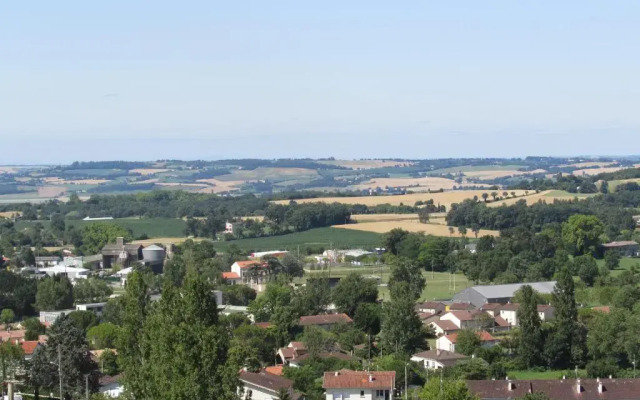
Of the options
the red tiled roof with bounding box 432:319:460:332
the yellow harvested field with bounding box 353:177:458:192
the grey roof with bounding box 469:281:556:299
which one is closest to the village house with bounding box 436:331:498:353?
the red tiled roof with bounding box 432:319:460:332

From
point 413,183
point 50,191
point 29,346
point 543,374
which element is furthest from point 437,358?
point 50,191

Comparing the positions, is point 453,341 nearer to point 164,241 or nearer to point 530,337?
point 530,337

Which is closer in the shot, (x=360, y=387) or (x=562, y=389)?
(x=562, y=389)

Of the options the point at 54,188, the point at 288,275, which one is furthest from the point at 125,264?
the point at 54,188

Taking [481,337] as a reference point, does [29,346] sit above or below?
above

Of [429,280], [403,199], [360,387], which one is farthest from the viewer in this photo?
[403,199]

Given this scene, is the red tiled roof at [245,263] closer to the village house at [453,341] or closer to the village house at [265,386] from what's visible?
the village house at [453,341]

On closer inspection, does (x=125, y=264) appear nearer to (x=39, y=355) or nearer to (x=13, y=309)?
(x=13, y=309)

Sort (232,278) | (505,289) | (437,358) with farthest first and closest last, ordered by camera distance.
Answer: (232,278)
(505,289)
(437,358)
